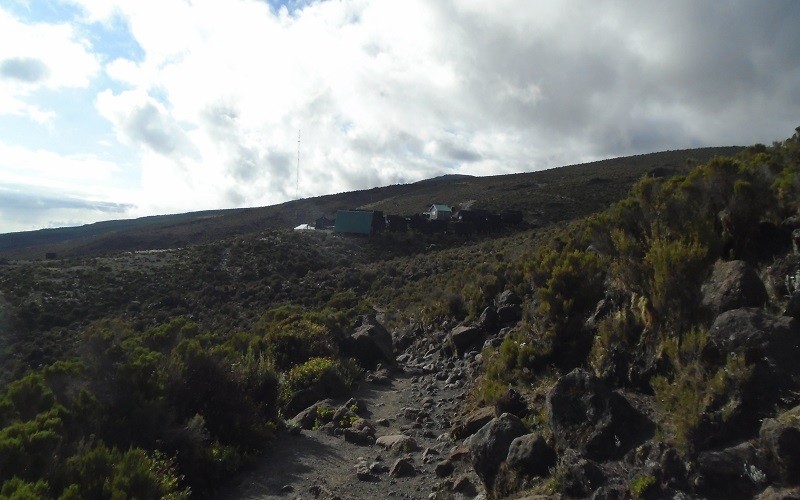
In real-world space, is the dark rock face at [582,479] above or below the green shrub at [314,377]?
above

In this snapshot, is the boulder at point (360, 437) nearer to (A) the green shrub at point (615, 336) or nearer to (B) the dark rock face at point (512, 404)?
(B) the dark rock face at point (512, 404)

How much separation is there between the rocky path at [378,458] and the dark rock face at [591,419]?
1.36m

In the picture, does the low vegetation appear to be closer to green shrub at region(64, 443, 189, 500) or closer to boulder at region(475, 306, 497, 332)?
green shrub at region(64, 443, 189, 500)

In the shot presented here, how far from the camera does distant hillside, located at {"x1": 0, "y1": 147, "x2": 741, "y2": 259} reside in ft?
185

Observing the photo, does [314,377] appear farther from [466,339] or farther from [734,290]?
[734,290]

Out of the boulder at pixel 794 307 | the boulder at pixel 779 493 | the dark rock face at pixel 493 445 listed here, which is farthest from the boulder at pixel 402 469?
the boulder at pixel 794 307

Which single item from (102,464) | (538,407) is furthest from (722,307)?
(102,464)

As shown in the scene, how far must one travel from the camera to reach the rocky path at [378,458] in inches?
291

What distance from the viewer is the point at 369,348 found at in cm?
1639

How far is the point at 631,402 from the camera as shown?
6277mm

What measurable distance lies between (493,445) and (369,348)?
32.9ft

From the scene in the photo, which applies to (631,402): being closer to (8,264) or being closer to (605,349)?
(605,349)

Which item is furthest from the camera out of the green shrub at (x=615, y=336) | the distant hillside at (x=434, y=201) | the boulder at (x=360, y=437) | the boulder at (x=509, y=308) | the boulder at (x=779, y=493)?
the distant hillside at (x=434, y=201)

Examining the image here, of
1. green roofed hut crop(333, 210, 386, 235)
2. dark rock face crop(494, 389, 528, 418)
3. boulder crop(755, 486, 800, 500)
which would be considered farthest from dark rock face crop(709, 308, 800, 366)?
green roofed hut crop(333, 210, 386, 235)
